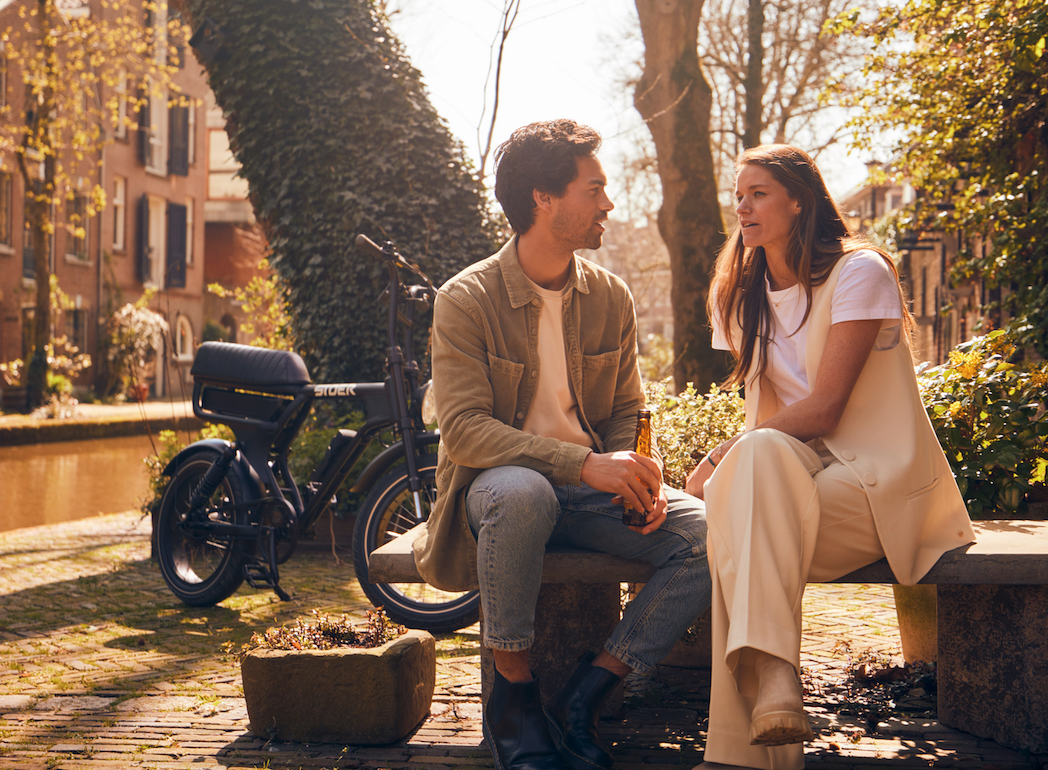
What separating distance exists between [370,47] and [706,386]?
3.87 metres

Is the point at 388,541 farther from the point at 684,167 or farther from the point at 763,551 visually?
the point at 684,167

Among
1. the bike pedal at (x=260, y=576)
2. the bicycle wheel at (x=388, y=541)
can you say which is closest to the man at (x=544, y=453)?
the bicycle wheel at (x=388, y=541)

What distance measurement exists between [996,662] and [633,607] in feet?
3.46

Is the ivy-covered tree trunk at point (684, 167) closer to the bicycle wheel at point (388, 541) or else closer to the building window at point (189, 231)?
the bicycle wheel at point (388, 541)

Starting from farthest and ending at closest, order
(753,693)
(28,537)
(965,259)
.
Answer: (965,259) < (28,537) < (753,693)

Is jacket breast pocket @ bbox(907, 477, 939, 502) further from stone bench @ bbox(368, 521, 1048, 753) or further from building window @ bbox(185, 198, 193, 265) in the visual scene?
building window @ bbox(185, 198, 193, 265)

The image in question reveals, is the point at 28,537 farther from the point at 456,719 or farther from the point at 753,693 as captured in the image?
the point at 753,693

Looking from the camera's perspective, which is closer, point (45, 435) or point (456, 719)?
point (456, 719)

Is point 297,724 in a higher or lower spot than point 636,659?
lower

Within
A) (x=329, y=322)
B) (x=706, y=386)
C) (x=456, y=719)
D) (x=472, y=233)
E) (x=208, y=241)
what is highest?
(x=208, y=241)

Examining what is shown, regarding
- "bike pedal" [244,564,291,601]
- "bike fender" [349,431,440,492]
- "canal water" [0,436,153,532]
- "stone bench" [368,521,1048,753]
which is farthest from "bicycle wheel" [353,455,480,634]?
"canal water" [0,436,153,532]

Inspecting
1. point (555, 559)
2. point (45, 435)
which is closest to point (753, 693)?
point (555, 559)

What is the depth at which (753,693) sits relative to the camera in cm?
228

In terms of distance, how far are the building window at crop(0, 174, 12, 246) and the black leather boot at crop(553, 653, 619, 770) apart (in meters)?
25.7
